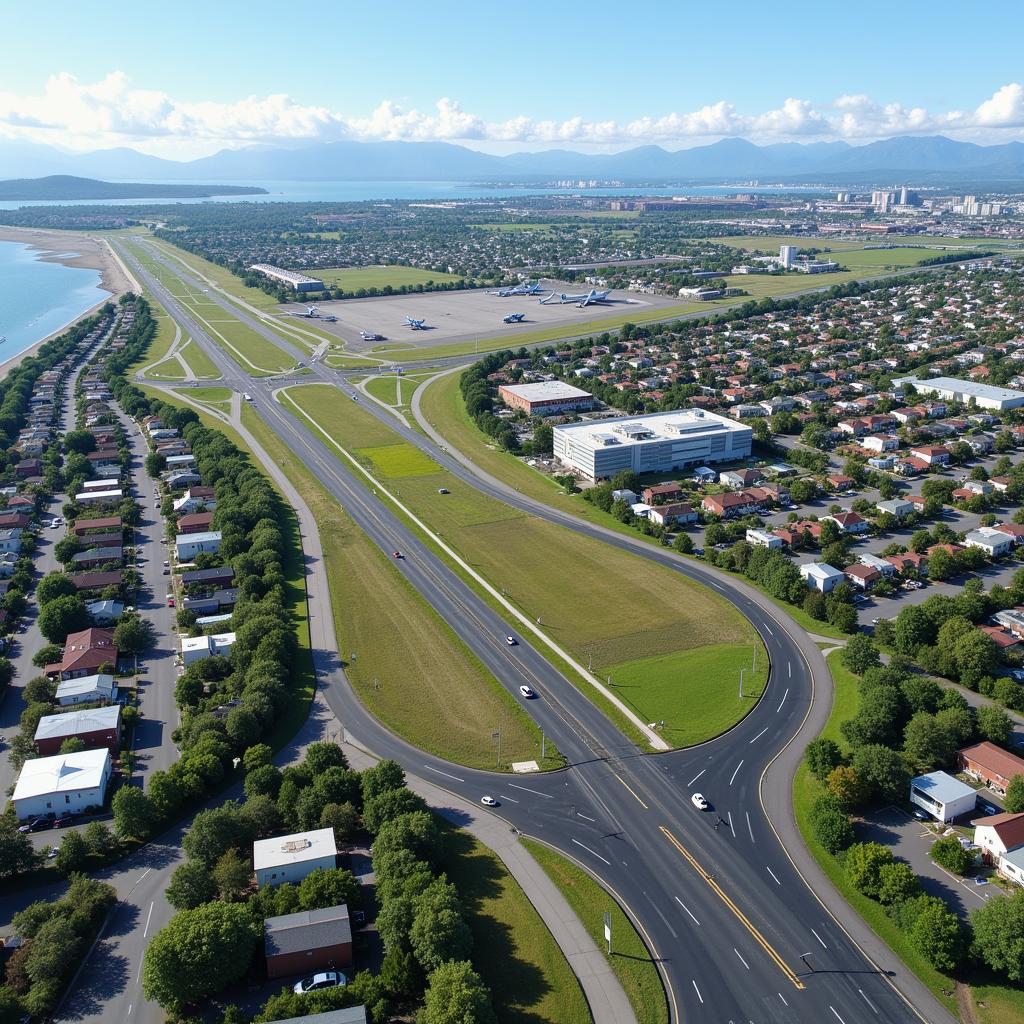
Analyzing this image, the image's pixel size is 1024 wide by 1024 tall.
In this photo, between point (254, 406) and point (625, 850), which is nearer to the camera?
point (625, 850)

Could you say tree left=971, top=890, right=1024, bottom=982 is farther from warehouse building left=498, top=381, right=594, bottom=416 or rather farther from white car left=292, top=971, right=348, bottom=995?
warehouse building left=498, top=381, right=594, bottom=416

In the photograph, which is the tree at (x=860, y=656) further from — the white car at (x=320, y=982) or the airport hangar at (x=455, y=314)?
the airport hangar at (x=455, y=314)

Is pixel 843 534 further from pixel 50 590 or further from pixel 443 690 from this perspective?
pixel 50 590

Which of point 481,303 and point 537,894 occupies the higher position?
point 481,303

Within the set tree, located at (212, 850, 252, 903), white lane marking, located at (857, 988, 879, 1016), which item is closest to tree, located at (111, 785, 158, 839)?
tree, located at (212, 850, 252, 903)

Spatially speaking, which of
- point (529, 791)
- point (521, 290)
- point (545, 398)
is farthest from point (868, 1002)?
point (521, 290)

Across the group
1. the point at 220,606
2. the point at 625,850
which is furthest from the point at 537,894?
the point at 220,606

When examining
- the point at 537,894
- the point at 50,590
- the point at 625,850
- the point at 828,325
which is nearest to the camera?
the point at 537,894
